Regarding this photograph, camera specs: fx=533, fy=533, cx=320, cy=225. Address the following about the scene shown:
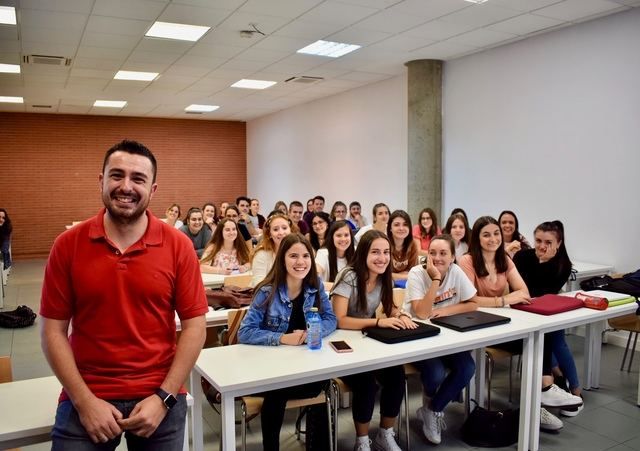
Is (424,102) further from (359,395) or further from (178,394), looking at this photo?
(178,394)

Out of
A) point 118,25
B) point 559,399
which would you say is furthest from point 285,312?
point 118,25

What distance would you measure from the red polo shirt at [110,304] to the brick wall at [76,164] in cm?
1179

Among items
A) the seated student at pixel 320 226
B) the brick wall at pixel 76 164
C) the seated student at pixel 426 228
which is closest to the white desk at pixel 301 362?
the seated student at pixel 320 226

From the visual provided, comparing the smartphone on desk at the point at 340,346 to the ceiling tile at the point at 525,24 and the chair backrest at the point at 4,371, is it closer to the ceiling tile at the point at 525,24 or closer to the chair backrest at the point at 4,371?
the chair backrest at the point at 4,371

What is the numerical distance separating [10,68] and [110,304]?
749 cm

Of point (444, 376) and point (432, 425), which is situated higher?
point (444, 376)

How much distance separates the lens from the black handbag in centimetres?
320

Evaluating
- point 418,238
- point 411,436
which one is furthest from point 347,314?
point 418,238

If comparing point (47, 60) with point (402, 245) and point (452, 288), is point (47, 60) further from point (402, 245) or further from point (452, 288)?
point (452, 288)

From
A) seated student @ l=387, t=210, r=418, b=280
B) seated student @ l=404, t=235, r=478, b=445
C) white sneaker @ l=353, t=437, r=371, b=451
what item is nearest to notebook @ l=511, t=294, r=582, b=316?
seated student @ l=404, t=235, r=478, b=445

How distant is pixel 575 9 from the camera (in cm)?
532

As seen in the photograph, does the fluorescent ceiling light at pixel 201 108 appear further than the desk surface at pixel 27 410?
Yes

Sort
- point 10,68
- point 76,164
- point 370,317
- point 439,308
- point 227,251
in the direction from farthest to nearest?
point 76,164 → point 10,68 → point 227,251 → point 439,308 → point 370,317

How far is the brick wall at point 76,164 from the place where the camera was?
12.3 metres
